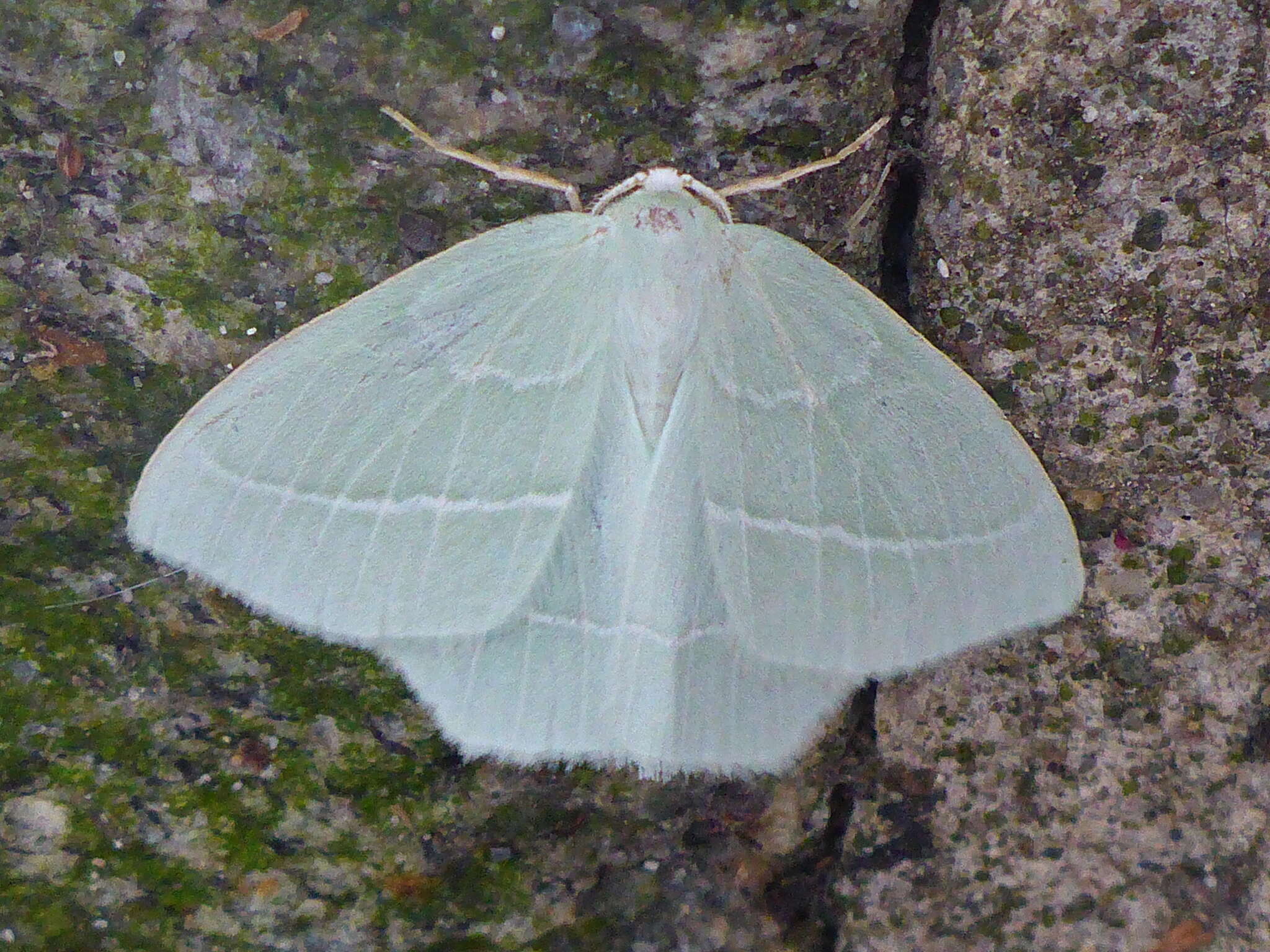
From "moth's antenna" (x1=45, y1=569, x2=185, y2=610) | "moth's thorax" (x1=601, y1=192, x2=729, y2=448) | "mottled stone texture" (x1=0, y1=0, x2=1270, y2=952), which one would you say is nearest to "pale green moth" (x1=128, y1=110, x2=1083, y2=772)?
"moth's thorax" (x1=601, y1=192, x2=729, y2=448)

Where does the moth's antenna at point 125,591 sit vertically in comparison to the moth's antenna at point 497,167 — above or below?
below

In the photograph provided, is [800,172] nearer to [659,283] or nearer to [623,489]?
[659,283]

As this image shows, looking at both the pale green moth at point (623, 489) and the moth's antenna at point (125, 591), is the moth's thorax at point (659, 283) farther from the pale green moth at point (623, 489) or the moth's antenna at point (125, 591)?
the moth's antenna at point (125, 591)

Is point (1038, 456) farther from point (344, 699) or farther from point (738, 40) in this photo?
point (344, 699)

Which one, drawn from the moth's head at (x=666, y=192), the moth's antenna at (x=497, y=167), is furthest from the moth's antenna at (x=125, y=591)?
the moth's head at (x=666, y=192)

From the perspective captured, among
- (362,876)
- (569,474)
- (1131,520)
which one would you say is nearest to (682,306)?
(569,474)

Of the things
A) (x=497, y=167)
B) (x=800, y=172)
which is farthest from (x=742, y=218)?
(x=497, y=167)
